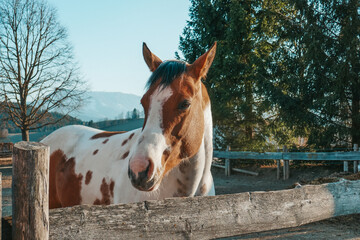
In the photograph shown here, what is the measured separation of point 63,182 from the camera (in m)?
3.58

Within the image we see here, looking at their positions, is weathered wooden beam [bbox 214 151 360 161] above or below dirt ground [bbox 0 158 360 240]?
above

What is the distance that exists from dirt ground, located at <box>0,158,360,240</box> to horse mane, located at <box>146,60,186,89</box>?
1.45 metres

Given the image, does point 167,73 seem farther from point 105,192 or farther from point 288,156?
point 288,156

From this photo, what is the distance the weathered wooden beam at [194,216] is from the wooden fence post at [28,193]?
0.49 ft

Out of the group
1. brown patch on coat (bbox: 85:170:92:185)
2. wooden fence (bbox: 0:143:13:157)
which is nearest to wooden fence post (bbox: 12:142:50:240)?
brown patch on coat (bbox: 85:170:92:185)

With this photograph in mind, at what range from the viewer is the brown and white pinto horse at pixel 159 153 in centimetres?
214

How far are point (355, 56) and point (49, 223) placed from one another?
1315 cm

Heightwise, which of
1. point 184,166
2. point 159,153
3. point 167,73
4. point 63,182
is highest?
point 167,73

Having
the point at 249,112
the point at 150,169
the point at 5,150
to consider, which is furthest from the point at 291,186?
the point at 5,150

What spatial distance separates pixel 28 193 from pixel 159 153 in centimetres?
87

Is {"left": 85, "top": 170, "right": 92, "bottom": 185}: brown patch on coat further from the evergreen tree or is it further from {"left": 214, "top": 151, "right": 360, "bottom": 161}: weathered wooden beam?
the evergreen tree

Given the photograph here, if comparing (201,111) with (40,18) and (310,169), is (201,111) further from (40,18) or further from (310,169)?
(40,18)

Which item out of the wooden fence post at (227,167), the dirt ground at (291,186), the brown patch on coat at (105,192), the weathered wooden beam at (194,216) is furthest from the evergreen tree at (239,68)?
the brown patch on coat at (105,192)

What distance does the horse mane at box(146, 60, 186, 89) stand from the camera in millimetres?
2439
